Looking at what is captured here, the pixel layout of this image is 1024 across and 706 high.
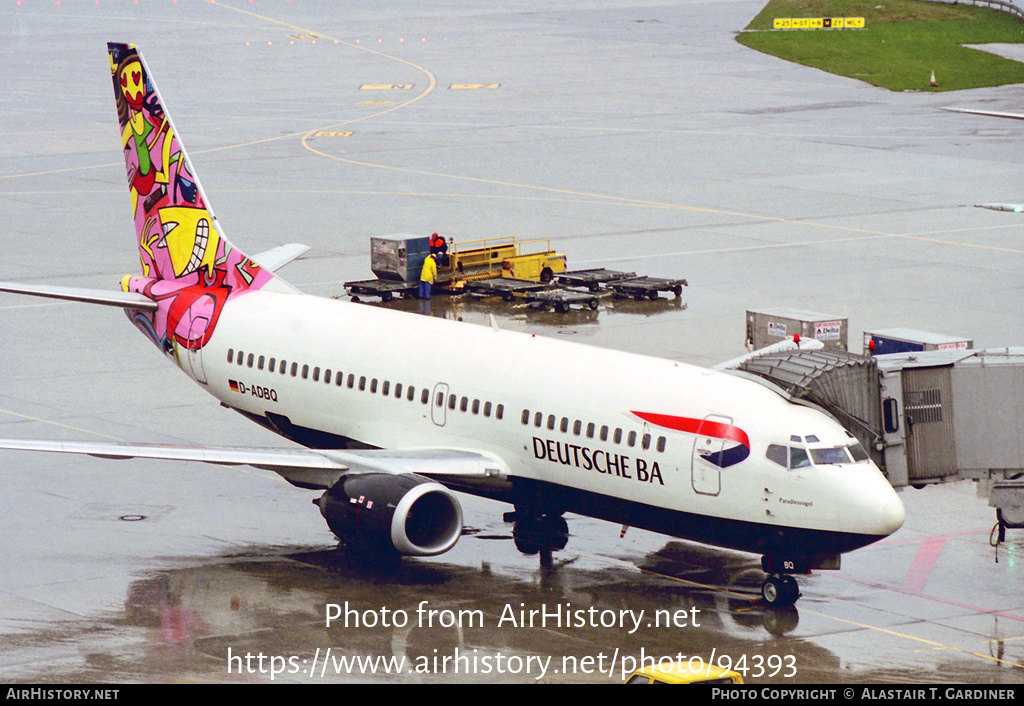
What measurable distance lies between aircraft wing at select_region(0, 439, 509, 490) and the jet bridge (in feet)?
17.9

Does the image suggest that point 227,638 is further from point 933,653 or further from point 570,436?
point 933,653

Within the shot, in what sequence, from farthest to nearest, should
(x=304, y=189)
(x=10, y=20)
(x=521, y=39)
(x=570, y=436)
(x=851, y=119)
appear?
(x=10, y=20) < (x=521, y=39) < (x=851, y=119) < (x=304, y=189) < (x=570, y=436)

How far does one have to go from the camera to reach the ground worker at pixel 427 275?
5797cm

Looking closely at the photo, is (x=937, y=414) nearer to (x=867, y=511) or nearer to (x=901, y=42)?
(x=867, y=511)

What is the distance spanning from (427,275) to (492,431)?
26704mm

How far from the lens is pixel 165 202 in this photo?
3991 cm

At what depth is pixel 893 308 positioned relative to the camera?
55.0m

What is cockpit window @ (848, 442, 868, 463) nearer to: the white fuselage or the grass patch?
the white fuselage

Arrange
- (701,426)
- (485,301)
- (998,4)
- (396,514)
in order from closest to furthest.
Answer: (701,426) < (396,514) < (485,301) < (998,4)

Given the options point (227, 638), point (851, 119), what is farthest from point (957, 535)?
point (851, 119)

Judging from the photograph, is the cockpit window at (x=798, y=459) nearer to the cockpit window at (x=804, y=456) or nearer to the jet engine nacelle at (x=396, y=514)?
the cockpit window at (x=804, y=456)

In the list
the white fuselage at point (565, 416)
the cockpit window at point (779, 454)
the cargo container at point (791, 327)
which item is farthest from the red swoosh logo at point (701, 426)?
the cargo container at point (791, 327)

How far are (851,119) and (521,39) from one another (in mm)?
53498

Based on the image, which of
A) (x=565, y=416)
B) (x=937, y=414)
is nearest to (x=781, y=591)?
(x=937, y=414)
